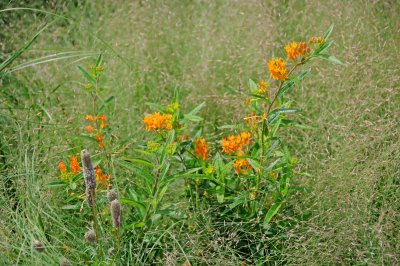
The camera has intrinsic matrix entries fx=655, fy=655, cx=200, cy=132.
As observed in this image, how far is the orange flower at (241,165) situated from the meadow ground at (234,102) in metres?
0.22

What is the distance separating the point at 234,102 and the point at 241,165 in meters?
0.73

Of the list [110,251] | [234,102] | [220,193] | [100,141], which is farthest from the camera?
[234,102]

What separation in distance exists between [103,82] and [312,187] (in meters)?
1.37

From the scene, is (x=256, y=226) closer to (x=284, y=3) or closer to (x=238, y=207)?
(x=238, y=207)

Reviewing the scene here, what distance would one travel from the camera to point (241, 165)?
7.29 ft

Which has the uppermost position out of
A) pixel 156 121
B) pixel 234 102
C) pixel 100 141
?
pixel 156 121

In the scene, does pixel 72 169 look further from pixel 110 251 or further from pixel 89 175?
pixel 89 175

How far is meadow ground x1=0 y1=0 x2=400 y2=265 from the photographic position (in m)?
2.19

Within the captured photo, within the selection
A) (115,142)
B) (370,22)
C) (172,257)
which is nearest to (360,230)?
(172,257)

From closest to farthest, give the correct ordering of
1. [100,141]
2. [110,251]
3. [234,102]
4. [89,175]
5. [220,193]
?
[89,175]
[110,251]
[220,193]
[100,141]
[234,102]

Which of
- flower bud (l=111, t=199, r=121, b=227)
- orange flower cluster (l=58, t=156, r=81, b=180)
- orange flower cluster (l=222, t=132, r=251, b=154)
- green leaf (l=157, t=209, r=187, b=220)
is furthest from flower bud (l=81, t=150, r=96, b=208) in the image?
orange flower cluster (l=222, t=132, r=251, b=154)

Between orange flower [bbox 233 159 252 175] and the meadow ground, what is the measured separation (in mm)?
224

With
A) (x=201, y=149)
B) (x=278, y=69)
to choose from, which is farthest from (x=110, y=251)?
(x=278, y=69)

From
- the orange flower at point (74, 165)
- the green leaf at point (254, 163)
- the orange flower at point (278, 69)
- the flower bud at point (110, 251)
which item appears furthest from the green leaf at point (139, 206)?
the orange flower at point (278, 69)
